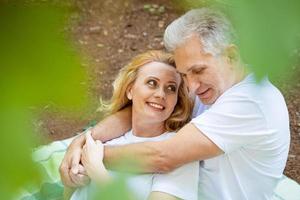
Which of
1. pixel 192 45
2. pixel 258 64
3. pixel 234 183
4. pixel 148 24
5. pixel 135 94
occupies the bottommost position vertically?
pixel 148 24

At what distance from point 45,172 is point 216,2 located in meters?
0.22

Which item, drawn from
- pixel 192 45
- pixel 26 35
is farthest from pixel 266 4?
pixel 192 45

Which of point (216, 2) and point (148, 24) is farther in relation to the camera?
point (148, 24)

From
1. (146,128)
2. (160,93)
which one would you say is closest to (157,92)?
(160,93)

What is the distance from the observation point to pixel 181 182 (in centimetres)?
223

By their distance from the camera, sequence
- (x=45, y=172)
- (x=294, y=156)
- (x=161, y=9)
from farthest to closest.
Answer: (x=161, y=9)
(x=294, y=156)
(x=45, y=172)

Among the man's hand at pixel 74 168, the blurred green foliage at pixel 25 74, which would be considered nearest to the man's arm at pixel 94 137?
the man's hand at pixel 74 168

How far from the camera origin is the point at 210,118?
6.83 ft

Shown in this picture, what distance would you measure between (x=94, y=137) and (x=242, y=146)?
1.98ft

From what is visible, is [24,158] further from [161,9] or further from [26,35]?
[161,9]

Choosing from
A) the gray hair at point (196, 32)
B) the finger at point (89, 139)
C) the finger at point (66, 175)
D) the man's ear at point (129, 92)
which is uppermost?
the gray hair at point (196, 32)

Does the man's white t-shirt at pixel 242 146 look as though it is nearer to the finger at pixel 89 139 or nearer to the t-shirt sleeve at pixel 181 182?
the t-shirt sleeve at pixel 181 182

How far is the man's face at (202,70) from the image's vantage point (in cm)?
202

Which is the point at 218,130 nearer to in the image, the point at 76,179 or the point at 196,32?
the point at 196,32
